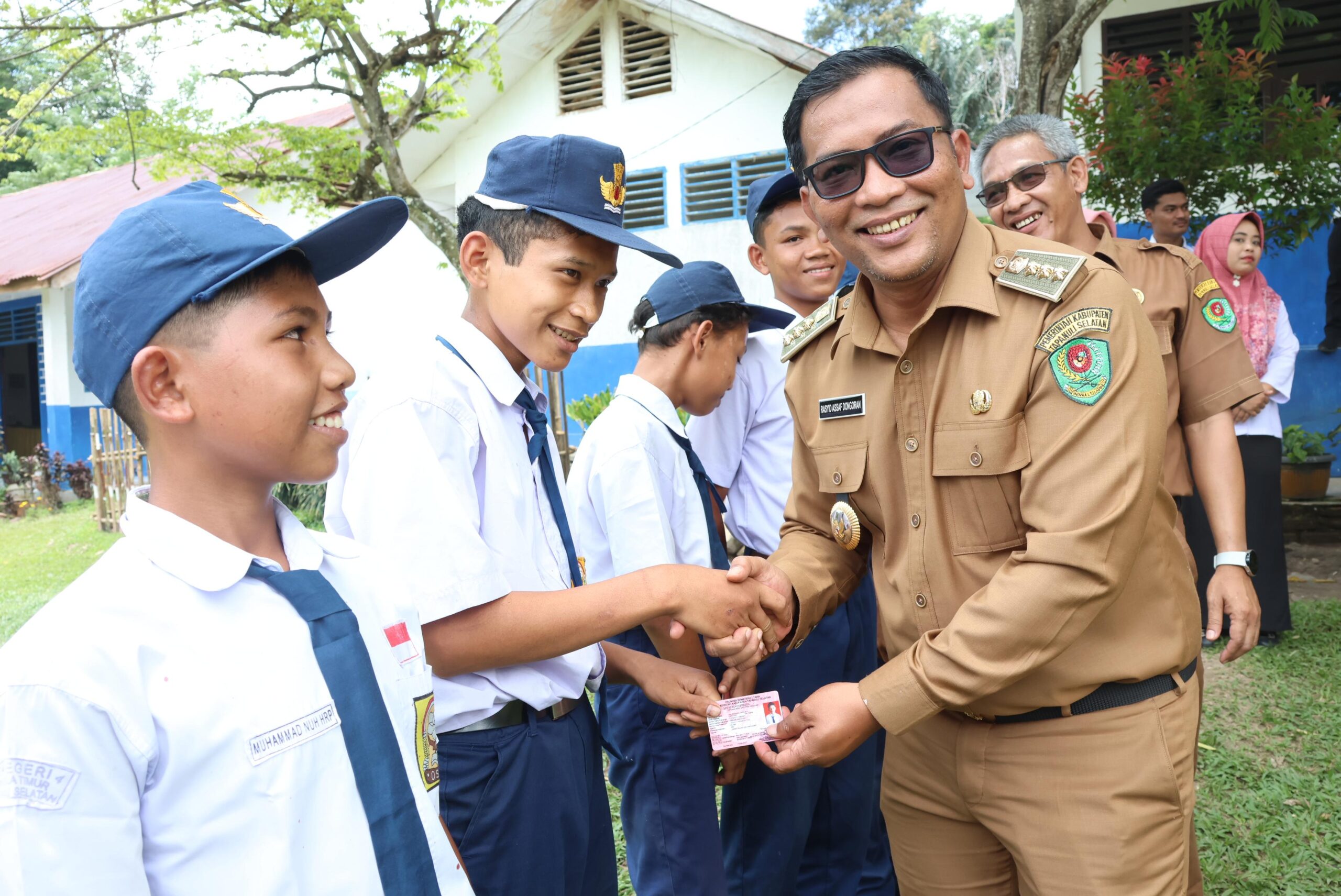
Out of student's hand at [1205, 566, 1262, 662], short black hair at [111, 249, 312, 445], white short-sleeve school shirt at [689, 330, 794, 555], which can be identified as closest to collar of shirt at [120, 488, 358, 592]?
short black hair at [111, 249, 312, 445]

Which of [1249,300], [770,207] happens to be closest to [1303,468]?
[1249,300]

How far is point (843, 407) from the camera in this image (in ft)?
7.52

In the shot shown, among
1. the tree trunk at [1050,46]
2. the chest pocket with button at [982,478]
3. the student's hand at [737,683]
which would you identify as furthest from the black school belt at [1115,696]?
the tree trunk at [1050,46]

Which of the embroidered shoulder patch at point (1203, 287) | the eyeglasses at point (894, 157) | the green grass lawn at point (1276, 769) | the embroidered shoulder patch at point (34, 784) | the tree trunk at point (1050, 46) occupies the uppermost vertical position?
the tree trunk at point (1050, 46)

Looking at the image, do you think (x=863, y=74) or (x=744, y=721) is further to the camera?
(x=744, y=721)

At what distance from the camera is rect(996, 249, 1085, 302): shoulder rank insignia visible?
6.27ft

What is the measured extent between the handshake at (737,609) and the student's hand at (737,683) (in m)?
0.05

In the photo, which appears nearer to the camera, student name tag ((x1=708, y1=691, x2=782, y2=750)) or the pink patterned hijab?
student name tag ((x1=708, y1=691, x2=782, y2=750))

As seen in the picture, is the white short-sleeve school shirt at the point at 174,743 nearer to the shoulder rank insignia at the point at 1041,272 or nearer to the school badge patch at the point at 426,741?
the school badge patch at the point at 426,741

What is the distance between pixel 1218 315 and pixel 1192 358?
16cm

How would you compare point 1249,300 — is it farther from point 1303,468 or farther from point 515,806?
point 515,806

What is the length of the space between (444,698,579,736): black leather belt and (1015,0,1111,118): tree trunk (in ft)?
18.0

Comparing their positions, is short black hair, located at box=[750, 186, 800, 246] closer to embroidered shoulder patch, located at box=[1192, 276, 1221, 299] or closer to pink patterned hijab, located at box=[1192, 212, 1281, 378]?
embroidered shoulder patch, located at box=[1192, 276, 1221, 299]

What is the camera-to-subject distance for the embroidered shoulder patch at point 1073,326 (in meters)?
1.85
